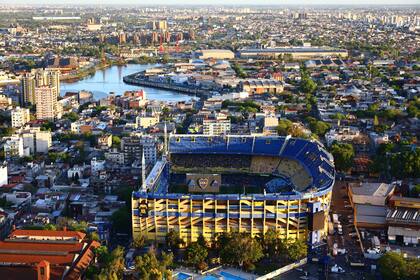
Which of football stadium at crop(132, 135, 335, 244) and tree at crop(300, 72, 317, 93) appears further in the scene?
tree at crop(300, 72, 317, 93)

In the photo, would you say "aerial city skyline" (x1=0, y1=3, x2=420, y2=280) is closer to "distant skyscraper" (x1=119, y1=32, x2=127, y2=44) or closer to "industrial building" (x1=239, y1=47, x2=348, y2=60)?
"industrial building" (x1=239, y1=47, x2=348, y2=60)

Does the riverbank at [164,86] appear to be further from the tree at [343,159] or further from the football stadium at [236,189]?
the tree at [343,159]

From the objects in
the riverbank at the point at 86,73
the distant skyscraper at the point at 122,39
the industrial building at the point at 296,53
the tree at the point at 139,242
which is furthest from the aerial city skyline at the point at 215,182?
the distant skyscraper at the point at 122,39

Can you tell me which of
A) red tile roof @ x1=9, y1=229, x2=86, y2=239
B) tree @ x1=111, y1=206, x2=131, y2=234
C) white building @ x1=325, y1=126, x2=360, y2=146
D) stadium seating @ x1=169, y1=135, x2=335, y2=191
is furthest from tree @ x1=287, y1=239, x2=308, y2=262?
white building @ x1=325, y1=126, x2=360, y2=146

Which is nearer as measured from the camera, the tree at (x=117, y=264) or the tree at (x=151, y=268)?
the tree at (x=151, y=268)

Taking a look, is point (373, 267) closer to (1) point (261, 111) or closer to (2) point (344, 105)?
(1) point (261, 111)

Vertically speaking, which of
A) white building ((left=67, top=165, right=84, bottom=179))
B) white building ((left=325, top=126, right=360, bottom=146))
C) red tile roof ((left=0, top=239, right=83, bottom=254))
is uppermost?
red tile roof ((left=0, top=239, right=83, bottom=254))
